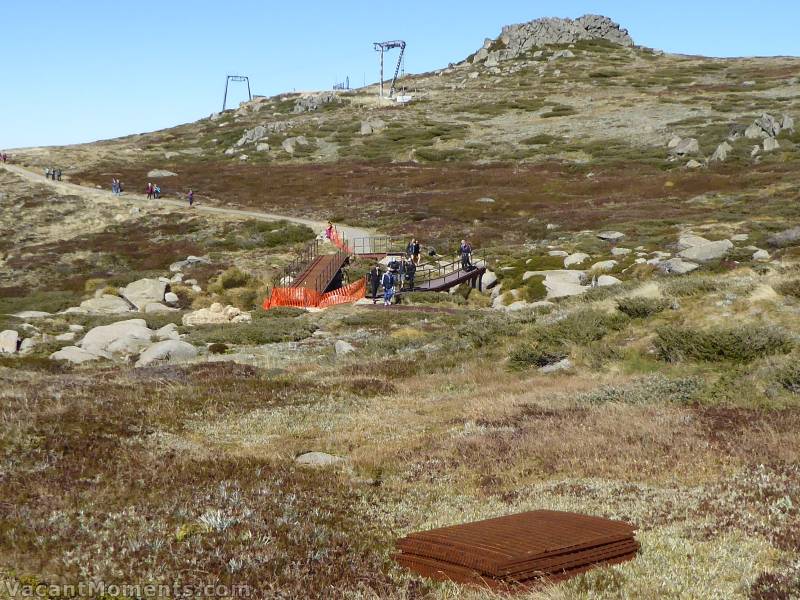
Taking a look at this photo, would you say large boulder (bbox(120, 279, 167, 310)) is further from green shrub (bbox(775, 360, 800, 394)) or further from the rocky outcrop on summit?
the rocky outcrop on summit

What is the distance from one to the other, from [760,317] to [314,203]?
53830 millimetres

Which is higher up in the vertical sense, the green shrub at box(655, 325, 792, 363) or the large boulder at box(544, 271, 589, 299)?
the green shrub at box(655, 325, 792, 363)

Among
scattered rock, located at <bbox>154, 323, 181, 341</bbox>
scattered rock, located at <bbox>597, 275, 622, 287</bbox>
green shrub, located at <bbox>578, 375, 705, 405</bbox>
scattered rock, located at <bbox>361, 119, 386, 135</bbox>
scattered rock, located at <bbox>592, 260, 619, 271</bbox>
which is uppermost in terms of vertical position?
scattered rock, located at <bbox>361, 119, 386, 135</bbox>

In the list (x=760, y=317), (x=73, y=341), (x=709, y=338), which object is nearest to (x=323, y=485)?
(x=709, y=338)

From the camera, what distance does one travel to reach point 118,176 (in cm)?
8550

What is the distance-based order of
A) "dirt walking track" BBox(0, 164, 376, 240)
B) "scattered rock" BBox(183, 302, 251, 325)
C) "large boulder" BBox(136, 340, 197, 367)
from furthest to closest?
"dirt walking track" BBox(0, 164, 376, 240) → "scattered rock" BBox(183, 302, 251, 325) → "large boulder" BBox(136, 340, 197, 367)

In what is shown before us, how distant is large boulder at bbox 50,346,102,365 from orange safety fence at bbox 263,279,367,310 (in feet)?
37.1

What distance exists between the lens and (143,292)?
42250mm

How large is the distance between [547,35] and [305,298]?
518ft

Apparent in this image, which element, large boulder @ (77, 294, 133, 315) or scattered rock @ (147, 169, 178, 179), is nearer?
large boulder @ (77, 294, 133, 315)

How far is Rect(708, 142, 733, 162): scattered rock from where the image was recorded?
73.1 meters

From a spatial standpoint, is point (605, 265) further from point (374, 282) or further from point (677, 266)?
point (374, 282)

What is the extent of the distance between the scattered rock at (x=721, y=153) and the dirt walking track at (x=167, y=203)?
37.5 metres

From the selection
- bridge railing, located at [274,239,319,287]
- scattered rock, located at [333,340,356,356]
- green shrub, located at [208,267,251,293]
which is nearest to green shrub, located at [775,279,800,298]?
scattered rock, located at [333,340,356,356]
